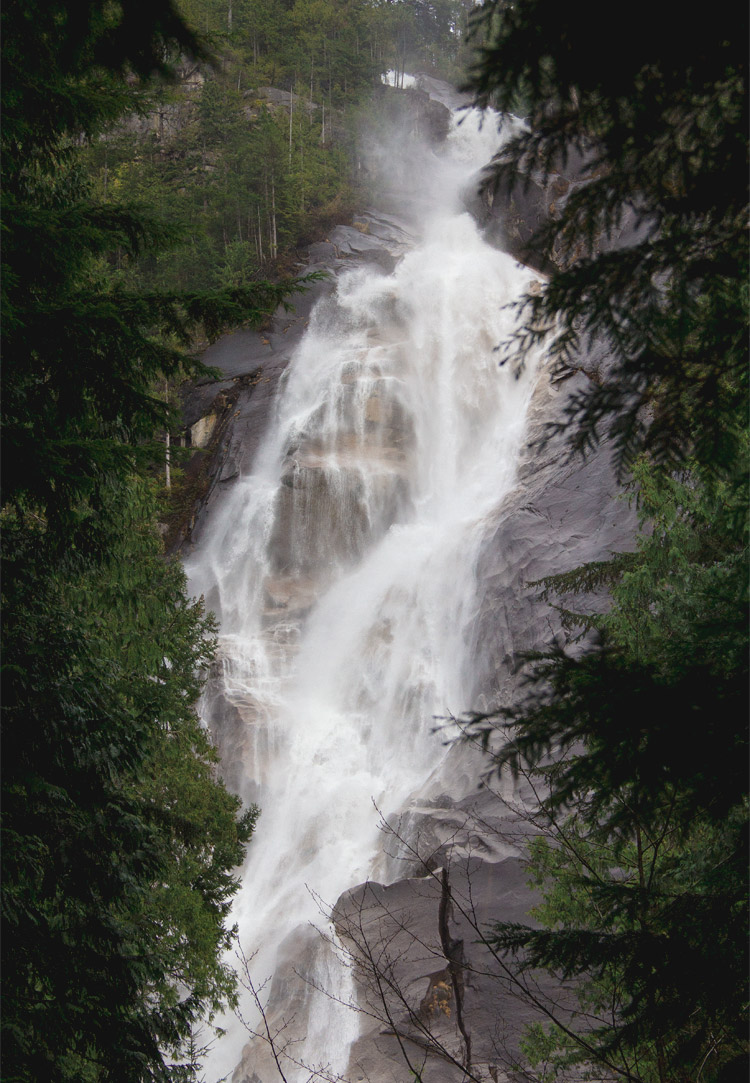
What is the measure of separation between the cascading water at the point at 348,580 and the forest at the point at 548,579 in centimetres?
631

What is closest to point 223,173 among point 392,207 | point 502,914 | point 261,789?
point 392,207

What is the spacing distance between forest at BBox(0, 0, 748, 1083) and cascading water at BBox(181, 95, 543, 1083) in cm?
631

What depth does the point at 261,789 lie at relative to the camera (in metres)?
18.6

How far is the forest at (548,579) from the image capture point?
243 centimetres

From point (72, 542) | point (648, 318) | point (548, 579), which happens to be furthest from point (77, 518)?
point (548, 579)

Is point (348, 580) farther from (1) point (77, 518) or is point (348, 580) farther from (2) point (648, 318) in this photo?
(2) point (648, 318)

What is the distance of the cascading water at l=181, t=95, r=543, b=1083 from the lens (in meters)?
16.2

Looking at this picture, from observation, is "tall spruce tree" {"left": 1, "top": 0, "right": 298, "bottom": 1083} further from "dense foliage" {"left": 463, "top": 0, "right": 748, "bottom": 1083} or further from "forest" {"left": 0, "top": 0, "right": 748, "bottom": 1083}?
"dense foliage" {"left": 463, "top": 0, "right": 748, "bottom": 1083}

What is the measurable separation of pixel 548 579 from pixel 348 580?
45.9ft

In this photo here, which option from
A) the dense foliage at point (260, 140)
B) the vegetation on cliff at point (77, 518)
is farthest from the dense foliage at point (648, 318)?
the dense foliage at point (260, 140)

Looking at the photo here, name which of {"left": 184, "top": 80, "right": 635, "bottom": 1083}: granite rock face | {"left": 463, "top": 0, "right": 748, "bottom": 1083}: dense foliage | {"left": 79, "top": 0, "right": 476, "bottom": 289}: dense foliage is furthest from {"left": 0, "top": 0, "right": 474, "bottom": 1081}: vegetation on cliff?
{"left": 79, "top": 0, "right": 476, "bottom": 289}: dense foliage

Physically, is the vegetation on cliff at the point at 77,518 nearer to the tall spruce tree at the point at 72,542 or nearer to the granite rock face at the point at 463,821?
the tall spruce tree at the point at 72,542

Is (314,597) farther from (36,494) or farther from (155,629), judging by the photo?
(36,494)

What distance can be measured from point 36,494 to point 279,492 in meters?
20.4
